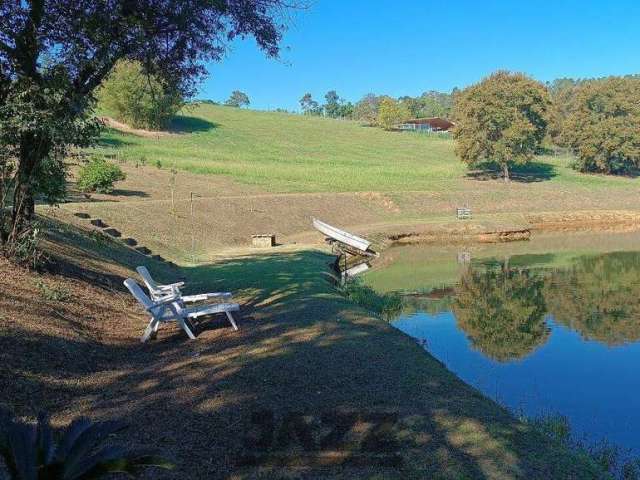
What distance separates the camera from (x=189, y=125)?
269ft

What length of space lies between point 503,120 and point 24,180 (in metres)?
48.7

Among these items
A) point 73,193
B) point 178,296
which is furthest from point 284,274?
point 73,193

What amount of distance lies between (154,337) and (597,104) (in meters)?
64.3

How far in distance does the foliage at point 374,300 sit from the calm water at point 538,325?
0.35 m

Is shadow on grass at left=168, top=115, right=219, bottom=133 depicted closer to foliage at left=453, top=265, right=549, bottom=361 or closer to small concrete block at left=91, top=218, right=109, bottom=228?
small concrete block at left=91, top=218, right=109, bottom=228

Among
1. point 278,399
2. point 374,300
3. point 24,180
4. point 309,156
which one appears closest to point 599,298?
point 374,300

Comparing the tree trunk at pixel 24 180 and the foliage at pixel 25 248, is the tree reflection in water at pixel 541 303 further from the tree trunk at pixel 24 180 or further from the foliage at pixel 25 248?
the tree trunk at pixel 24 180

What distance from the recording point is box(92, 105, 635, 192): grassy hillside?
50.2 meters

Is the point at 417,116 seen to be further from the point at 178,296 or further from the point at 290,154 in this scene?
the point at 178,296

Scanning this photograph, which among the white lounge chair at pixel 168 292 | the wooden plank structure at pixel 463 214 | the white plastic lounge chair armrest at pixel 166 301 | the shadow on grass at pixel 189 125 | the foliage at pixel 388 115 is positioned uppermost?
the foliage at pixel 388 115

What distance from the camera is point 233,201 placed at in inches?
1380

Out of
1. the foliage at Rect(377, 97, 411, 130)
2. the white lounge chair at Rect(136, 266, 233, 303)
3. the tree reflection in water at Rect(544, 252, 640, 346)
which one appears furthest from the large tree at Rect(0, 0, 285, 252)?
the foliage at Rect(377, 97, 411, 130)

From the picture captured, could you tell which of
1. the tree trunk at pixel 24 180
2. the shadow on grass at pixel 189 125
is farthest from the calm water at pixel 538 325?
the shadow on grass at pixel 189 125

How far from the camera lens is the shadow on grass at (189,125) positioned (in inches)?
3071
